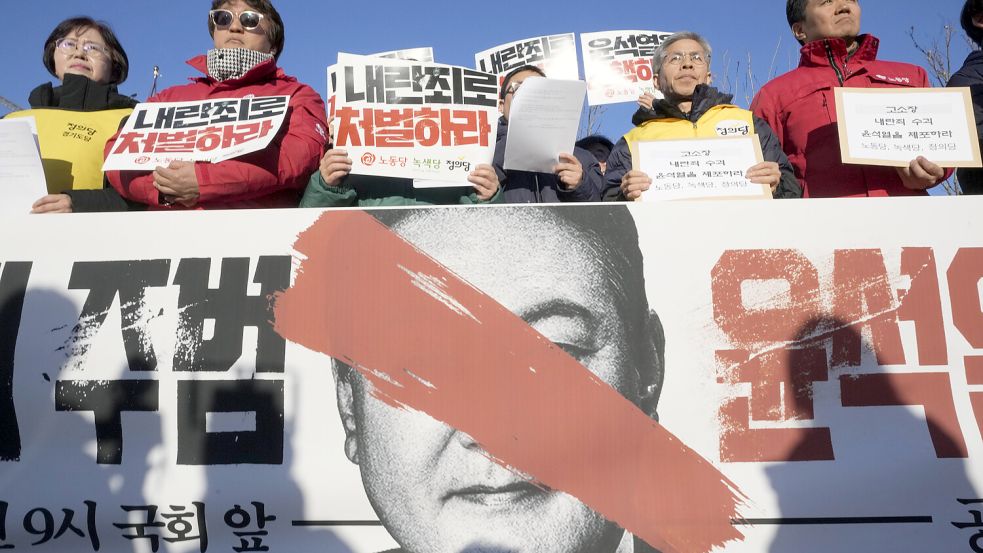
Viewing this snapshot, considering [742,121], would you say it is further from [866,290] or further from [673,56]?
[866,290]

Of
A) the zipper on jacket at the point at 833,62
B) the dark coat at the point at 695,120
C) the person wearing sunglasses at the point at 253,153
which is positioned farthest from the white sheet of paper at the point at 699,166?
the person wearing sunglasses at the point at 253,153

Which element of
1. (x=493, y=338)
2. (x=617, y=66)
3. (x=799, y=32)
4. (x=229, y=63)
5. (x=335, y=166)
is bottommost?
(x=493, y=338)

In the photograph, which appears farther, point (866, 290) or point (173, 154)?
point (173, 154)

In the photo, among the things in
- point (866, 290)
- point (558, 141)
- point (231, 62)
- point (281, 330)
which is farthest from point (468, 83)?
point (866, 290)

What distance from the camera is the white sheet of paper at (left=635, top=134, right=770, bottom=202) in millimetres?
2877

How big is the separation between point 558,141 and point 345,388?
1382 mm

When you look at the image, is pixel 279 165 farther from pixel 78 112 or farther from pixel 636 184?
pixel 636 184

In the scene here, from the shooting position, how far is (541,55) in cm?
629

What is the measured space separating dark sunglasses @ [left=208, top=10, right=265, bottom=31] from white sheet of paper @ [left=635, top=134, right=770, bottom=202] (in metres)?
1.81

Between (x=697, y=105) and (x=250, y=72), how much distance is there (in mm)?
1963

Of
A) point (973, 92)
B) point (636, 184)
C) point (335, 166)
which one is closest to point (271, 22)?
point (335, 166)

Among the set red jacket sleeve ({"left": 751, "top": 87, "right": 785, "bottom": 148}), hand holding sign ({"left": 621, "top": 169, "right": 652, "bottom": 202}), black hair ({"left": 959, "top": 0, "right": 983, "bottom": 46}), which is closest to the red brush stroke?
hand holding sign ({"left": 621, "top": 169, "right": 652, "bottom": 202})

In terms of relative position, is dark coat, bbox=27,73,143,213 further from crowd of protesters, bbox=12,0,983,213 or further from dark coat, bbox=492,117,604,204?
dark coat, bbox=492,117,604,204

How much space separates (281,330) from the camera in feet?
8.46
